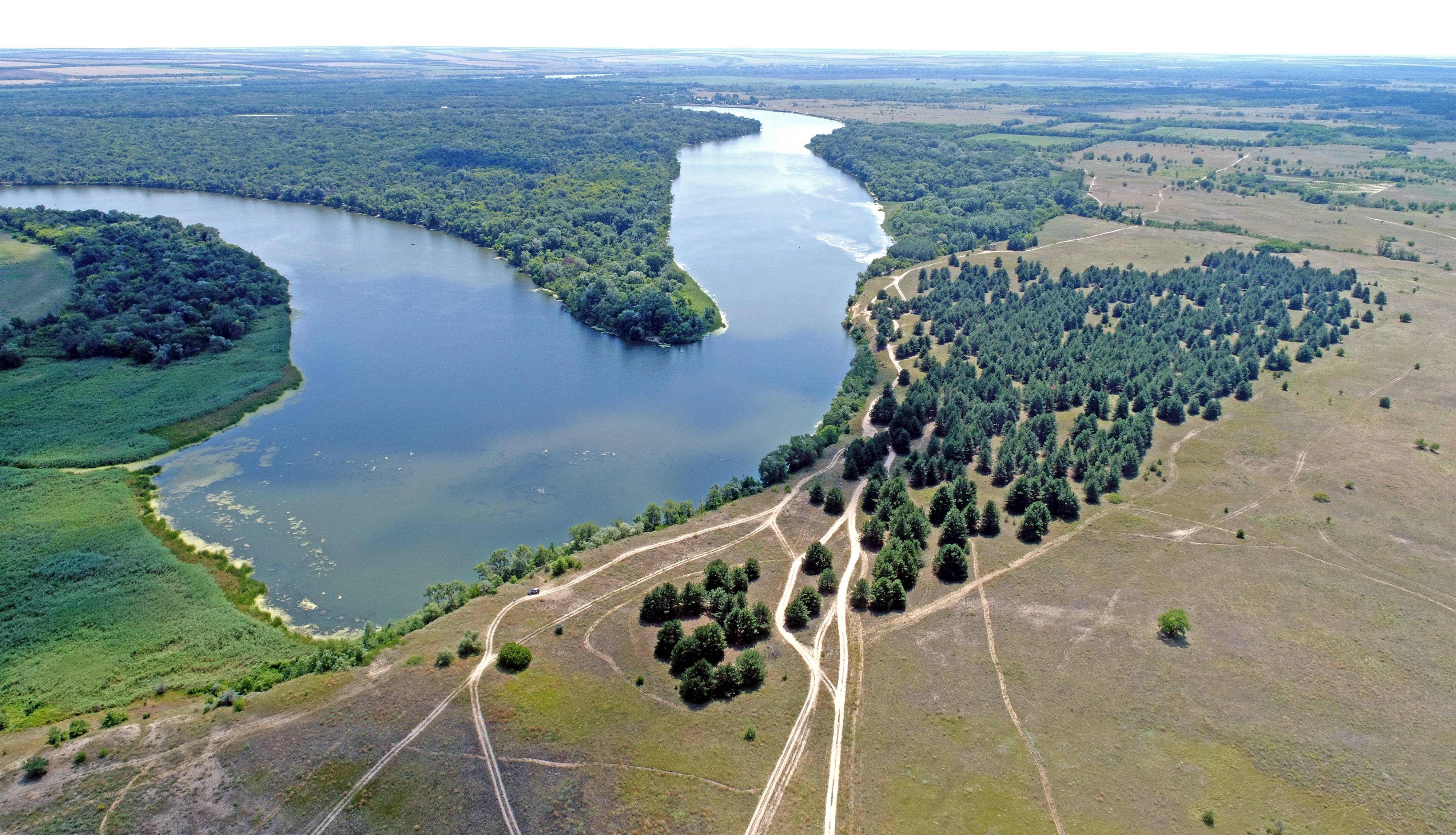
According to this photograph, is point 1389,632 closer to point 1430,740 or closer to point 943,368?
point 1430,740

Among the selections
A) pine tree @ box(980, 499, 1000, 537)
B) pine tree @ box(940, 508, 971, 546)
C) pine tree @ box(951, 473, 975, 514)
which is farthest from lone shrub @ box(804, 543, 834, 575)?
pine tree @ box(980, 499, 1000, 537)

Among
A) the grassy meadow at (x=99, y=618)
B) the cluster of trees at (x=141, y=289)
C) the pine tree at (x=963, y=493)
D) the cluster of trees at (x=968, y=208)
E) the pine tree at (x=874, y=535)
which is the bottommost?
the grassy meadow at (x=99, y=618)

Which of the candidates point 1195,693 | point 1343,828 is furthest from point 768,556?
point 1343,828

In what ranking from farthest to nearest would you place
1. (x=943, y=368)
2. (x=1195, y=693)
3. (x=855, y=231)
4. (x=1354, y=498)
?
(x=855, y=231) → (x=943, y=368) → (x=1354, y=498) → (x=1195, y=693)

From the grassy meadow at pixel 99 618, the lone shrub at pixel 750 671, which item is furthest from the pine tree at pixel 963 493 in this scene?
the grassy meadow at pixel 99 618

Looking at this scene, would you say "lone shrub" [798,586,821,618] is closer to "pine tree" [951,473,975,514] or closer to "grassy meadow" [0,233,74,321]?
"pine tree" [951,473,975,514]

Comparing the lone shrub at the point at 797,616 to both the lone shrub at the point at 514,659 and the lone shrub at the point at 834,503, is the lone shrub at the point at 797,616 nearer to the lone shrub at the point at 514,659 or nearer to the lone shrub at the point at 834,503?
the lone shrub at the point at 834,503

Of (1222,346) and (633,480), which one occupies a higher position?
(1222,346)
